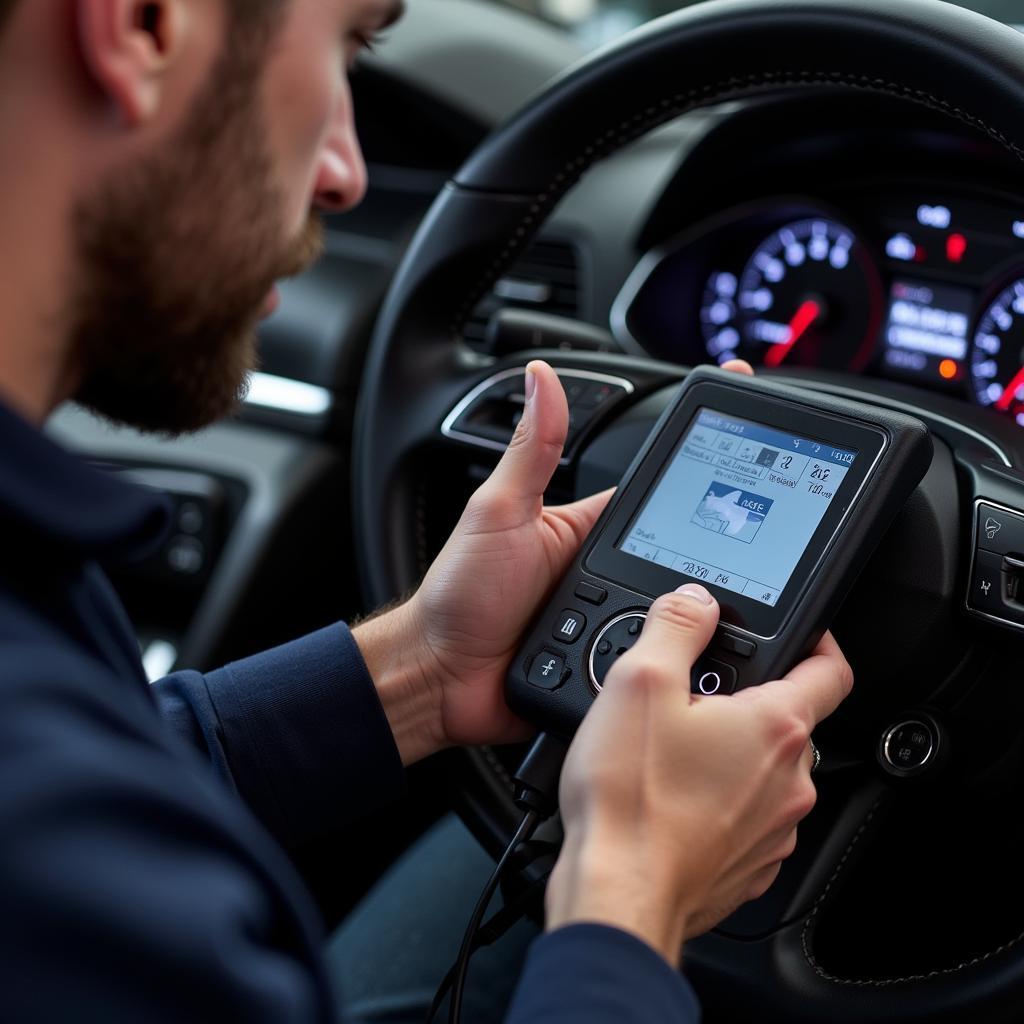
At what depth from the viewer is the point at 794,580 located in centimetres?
77

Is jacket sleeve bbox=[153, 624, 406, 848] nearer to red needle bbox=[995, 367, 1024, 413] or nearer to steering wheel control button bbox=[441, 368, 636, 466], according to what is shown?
steering wheel control button bbox=[441, 368, 636, 466]

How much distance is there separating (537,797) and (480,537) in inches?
6.5

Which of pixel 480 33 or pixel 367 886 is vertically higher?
pixel 480 33

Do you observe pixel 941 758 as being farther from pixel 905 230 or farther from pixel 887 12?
pixel 905 230

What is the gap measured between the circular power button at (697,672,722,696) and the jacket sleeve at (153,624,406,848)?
0.68ft

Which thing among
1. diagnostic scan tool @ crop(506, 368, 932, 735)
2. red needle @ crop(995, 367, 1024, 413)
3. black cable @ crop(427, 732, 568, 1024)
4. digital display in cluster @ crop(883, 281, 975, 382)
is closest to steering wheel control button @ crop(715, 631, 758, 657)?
diagnostic scan tool @ crop(506, 368, 932, 735)

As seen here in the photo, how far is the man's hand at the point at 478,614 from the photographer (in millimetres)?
854

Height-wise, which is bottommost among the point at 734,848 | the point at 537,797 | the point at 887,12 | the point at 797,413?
the point at 537,797

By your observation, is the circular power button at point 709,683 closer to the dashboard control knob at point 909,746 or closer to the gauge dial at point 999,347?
the dashboard control knob at point 909,746

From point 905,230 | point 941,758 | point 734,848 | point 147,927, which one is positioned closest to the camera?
point 147,927

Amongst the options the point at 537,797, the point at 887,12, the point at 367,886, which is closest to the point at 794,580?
the point at 537,797

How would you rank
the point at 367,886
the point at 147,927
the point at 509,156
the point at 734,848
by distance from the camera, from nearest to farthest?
the point at 147,927, the point at 734,848, the point at 509,156, the point at 367,886

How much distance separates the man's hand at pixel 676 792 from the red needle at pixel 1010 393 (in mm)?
420

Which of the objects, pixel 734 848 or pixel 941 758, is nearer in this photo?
pixel 734 848
